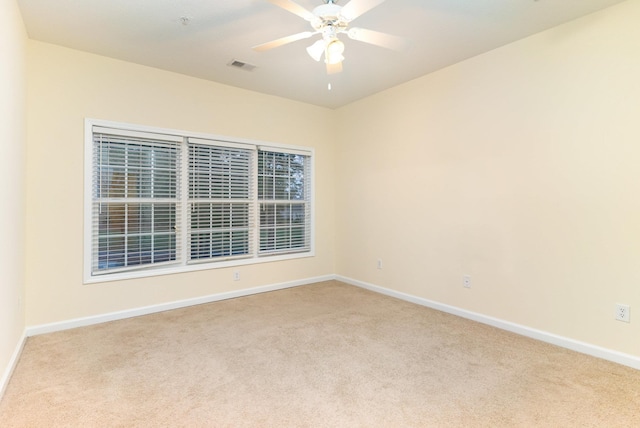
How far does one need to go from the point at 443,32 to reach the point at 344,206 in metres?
2.77

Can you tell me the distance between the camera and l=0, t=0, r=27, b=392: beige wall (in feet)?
6.88

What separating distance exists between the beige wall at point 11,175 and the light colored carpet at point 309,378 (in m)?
0.38

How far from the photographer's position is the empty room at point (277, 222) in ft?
6.98

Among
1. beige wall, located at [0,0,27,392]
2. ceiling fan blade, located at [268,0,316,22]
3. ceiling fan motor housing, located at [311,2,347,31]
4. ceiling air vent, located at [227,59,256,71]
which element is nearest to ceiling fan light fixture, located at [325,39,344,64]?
ceiling fan motor housing, located at [311,2,347,31]

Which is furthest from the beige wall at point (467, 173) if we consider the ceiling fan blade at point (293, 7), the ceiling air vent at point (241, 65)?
the ceiling fan blade at point (293, 7)

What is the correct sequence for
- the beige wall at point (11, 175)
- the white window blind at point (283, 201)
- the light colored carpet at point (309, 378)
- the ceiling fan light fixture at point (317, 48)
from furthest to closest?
the white window blind at point (283, 201), the ceiling fan light fixture at point (317, 48), the beige wall at point (11, 175), the light colored carpet at point (309, 378)

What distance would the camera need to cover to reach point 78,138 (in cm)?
328

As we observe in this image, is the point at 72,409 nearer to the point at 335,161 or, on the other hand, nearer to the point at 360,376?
the point at 360,376

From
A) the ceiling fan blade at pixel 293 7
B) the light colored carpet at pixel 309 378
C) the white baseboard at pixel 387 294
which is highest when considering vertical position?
the ceiling fan blade at pixel 293 7

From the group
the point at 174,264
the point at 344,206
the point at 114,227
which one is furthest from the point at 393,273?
the point at 114,227

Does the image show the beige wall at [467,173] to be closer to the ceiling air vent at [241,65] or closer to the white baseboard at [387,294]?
the white baseboard at [387,294]

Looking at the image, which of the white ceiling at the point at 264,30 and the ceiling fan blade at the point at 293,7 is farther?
the white ceiling at the point at 264,30

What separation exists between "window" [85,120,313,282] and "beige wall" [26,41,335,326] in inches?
5.0

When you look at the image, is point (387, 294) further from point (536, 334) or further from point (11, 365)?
point (11, 365)
